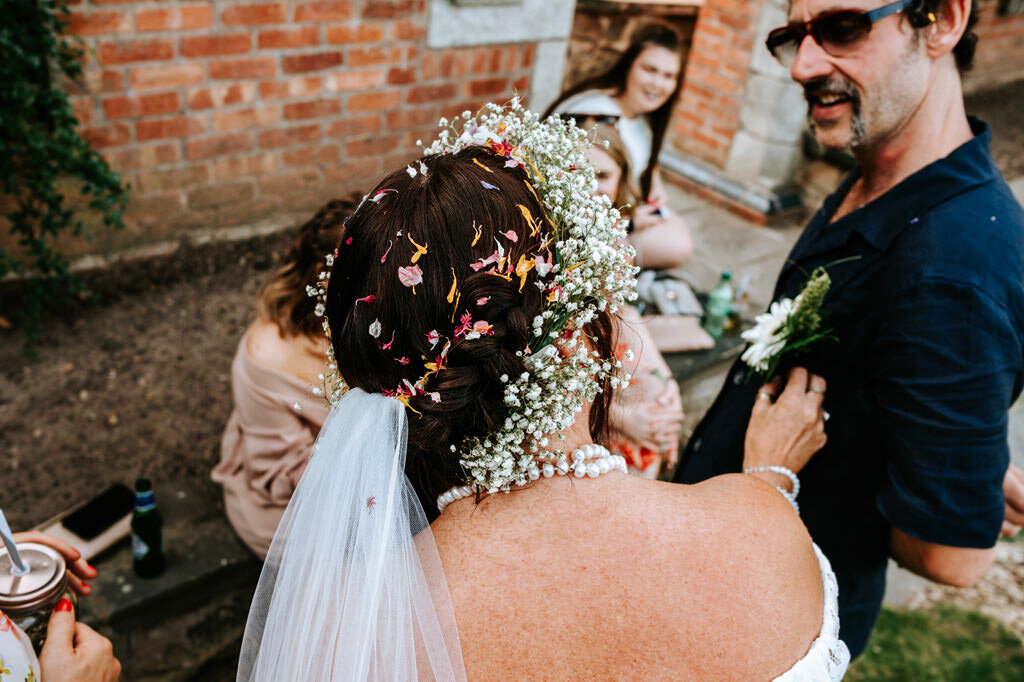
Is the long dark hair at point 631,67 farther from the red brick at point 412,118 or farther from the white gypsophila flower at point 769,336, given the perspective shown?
the white gypsophila flower at point 769,336

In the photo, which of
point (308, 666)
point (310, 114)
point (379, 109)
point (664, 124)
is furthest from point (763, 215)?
point (308, 666)

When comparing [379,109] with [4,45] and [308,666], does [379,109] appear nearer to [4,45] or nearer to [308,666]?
[4,45]

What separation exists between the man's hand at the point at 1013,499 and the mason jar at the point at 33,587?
243 cm

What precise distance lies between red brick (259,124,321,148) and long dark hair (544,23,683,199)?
1380 millimetres

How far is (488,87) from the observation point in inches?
190

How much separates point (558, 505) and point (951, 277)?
3.65ft

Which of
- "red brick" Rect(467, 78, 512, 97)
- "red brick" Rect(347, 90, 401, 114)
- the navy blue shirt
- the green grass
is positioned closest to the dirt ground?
"red brick" Rect(347, 90, 401, 114)

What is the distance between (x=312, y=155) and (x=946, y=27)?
133 inches

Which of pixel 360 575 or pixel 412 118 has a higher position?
pixel 412 118

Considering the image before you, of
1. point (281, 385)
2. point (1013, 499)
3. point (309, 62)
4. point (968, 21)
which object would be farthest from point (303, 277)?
point (1013, 499)

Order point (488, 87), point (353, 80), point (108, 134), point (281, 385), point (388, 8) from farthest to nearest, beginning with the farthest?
point (488, 87) < point (353, 80) < point (388, 8) < point (108, 134) < point (281, 385)

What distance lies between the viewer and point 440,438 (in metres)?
1.36

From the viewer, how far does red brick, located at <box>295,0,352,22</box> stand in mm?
3900

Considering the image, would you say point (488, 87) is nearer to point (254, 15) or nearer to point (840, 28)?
point (254, 15)
